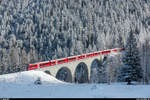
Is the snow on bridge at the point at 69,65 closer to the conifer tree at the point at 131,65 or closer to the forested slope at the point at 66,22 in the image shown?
the conifer tree at the point at 131,65

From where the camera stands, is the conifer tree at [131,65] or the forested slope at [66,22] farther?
the forested slope at [66,22]

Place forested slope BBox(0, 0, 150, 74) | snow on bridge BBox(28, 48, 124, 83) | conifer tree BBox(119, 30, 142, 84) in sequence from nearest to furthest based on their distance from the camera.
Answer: conifer tree BBox(119, 30, 142, 84)
snow on bridge BBox(28, 48, 124, 83)
forested slope BBox(0, 0, 150, 74)

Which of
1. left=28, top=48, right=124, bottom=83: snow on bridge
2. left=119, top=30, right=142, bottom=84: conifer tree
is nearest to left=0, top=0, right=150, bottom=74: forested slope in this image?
left=28, top=48, right=124, bottom=83: snow on bridge

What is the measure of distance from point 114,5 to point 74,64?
13238 cm

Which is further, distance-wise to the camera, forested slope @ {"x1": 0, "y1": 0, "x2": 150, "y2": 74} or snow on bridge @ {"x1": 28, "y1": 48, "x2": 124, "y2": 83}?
forested slope @ {"x1": 0, "y1": 0, "x2": 150, "y2": 74}

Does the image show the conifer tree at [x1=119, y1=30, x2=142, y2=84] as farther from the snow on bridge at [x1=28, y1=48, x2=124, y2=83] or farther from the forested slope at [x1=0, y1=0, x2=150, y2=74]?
the forested slope at [x1=0, y1=0, x2=150, y2=74]

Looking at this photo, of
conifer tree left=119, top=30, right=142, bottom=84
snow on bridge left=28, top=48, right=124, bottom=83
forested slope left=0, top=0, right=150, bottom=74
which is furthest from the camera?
forested slope left=0, top=0, right=150, bottom=74

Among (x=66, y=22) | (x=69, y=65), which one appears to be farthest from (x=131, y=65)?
(x=66, y=22)

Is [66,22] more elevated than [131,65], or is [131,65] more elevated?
[66,22]

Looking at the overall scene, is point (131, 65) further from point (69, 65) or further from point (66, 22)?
point (66, 22)

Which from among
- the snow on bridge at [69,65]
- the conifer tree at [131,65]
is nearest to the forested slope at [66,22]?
the snow on bridge at [69,65]

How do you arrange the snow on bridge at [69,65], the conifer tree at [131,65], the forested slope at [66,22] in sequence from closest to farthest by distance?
the conifer tree at [131,65], the snow on bridge at [69,65], the forested slope at [66,22]

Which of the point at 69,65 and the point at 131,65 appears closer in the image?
the point at 131,65

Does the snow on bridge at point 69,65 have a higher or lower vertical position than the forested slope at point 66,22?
lower
